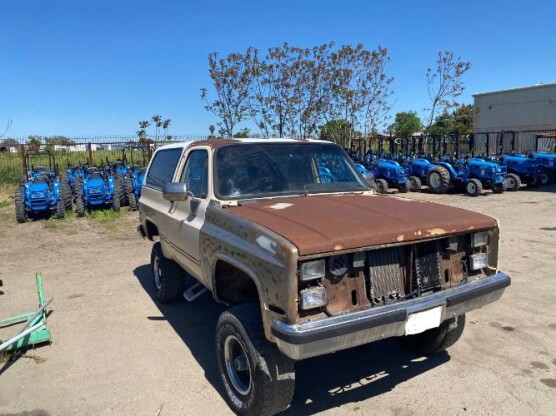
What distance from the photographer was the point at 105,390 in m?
3.67

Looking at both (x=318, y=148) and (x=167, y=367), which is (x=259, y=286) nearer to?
(x=167, y=367)

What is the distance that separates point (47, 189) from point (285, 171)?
9.72 m

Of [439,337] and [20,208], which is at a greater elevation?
[20,208]

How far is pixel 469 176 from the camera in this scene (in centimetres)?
1605

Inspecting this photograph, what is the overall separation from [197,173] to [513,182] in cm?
1525

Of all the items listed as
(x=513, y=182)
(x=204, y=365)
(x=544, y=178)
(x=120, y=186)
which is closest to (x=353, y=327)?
(x=204, y=365)

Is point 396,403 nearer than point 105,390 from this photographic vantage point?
Yes

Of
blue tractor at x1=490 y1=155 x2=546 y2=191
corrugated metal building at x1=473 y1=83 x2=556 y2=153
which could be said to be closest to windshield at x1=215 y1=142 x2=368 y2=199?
blue tractor at x1=490 y1=155 x2=546 y2=191

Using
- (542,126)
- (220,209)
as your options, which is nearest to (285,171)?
(220,209)

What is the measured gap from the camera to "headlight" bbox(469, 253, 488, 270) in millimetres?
3455

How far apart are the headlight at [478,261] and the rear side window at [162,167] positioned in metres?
3.09

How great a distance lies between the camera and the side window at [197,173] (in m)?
4.14

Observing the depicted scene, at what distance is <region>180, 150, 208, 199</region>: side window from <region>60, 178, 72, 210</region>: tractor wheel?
349 inches

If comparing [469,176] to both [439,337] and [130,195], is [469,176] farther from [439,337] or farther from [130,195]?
[439,337]
